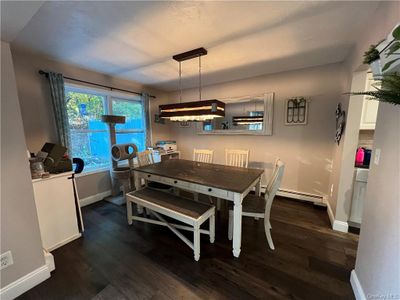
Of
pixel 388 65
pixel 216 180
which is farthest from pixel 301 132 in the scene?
pixel 388 65

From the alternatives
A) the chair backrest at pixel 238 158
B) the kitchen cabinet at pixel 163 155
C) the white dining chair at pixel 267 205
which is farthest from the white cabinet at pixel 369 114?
the kitchen cabinet at pixel 163 155

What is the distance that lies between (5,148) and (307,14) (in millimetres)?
2848

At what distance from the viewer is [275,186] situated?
1865mm

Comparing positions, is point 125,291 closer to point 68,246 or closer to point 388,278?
point 68,246

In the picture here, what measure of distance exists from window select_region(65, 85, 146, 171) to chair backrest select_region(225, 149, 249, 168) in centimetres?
220

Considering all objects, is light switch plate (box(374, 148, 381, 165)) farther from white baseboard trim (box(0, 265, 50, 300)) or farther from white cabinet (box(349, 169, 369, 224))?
white baseboard trim (box(0, 265, 50, 300))

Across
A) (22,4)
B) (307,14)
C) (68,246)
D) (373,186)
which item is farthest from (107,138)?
(373,186)

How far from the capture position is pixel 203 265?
1.76m

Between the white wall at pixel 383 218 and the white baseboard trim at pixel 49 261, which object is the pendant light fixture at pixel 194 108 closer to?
the white wall at pixel 383 218

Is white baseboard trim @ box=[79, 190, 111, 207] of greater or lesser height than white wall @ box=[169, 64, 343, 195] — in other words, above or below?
below

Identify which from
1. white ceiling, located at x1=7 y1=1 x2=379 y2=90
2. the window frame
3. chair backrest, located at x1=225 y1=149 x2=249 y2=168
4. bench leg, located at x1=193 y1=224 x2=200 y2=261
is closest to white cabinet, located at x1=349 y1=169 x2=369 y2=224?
chair backrest, located at x1=225 y1=149 x2=249 y2=168

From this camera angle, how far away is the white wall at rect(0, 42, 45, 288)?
1351 millimetres

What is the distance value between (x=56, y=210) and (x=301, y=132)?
3930mm

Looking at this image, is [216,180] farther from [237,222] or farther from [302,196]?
[302,196]
